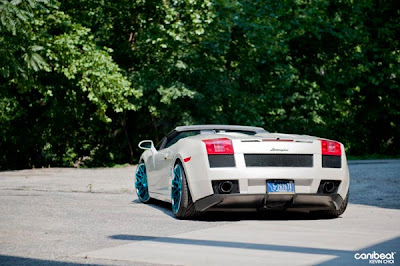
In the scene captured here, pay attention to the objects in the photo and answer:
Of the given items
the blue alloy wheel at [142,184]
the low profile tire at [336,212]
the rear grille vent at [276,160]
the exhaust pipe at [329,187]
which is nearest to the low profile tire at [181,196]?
the rear grille vent at [276,160]

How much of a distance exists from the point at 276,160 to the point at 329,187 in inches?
33.1

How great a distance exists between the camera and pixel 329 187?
384 inches

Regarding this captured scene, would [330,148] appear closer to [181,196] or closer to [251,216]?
[251,216]

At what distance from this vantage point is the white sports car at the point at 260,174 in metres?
9.37

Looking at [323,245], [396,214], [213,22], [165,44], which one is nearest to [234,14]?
[213,22]

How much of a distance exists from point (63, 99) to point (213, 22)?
6436mm

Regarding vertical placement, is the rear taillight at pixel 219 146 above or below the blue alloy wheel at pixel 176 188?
above

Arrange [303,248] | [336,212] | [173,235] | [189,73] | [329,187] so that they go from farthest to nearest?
1. [189,73]
2. [336,212]
3. [329,187]
4. [173,235]
5. [303,248]

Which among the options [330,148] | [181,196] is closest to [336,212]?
[330,148]

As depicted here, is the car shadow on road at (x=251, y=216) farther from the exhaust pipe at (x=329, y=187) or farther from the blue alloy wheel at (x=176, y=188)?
the exhaust pipe at (x=329, y=187)

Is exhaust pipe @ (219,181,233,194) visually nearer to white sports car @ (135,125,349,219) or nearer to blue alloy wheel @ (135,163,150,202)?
white sports car @ (135,125,349,219)

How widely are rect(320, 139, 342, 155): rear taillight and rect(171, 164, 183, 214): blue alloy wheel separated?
6.11 feet

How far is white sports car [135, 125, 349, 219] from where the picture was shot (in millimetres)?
9367
